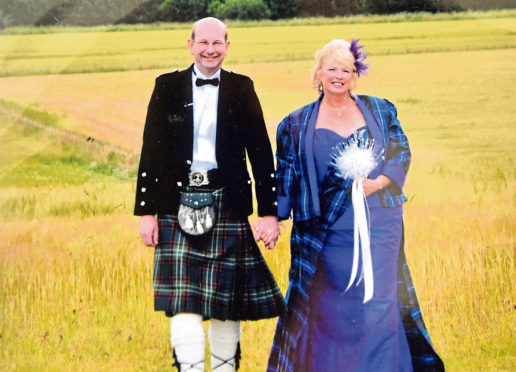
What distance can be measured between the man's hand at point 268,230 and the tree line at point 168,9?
137cm

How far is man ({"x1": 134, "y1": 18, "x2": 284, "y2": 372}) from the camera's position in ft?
12.3

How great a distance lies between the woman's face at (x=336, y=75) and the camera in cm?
381

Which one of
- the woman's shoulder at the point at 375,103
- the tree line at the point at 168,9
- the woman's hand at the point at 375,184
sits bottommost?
the woman's hand at the point at 375,184

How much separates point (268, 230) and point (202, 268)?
15.3 inches

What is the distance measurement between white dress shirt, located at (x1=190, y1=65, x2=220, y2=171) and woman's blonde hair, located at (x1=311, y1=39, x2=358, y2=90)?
52 centimetres

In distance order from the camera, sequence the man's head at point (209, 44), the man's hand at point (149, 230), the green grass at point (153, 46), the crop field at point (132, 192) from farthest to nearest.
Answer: the green grass at point (153, 46) < the crop field at point (132, 192) < the man's hand at point (149, 230) < the man's head at point (209, 44)

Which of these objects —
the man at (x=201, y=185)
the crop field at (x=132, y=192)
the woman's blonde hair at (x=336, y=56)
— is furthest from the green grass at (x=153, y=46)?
the man at (x=201, y=185)

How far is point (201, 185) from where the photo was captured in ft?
12.3

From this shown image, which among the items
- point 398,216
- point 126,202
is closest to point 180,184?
point 126,202

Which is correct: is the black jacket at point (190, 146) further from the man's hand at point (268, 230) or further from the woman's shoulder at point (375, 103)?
the woman's shoulder at point (375, 103)

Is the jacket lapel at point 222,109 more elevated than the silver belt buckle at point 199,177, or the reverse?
the jacket lapel at point 222,109

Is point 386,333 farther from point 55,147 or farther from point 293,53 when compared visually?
point 55,147

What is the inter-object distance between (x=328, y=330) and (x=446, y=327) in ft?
3.32

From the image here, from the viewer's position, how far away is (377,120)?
12.8 feet
